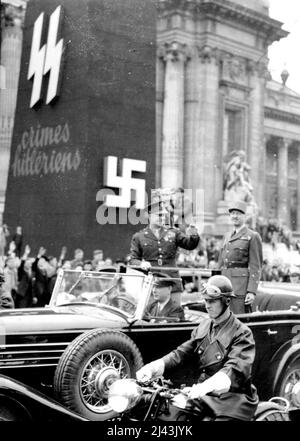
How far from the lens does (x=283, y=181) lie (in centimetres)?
3762

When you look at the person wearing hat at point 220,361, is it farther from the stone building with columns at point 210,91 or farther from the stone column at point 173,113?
the stone column at point 173,113

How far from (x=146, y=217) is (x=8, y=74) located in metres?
14.1

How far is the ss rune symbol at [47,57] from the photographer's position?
46.8 ft

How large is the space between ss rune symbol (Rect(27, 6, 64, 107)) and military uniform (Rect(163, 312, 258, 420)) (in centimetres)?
1081

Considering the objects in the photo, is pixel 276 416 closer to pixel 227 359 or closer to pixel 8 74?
pixel 227 359

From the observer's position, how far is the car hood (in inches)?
217

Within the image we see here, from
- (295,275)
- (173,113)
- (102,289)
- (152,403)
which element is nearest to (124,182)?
(295,275)

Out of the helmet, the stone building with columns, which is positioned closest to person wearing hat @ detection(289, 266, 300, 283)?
the helmet

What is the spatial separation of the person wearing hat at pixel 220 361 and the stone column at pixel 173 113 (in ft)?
84.5

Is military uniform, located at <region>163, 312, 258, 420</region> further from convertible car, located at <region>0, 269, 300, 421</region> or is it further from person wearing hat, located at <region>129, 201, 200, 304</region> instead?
person wearing hat, located at <region>129, 201, 200, 304</region>

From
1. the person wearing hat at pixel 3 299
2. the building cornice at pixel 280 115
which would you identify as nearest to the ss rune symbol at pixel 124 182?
the person wearing hat at pixel 3 299

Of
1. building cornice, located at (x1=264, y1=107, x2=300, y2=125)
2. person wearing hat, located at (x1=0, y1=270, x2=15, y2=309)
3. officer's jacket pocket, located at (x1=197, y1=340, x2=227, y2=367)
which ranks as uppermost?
building cornice, located at (x1=264, y1=107, x2=300, y2=125)

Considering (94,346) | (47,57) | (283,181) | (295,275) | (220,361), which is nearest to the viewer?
(220,361)

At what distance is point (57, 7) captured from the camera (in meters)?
14.5
